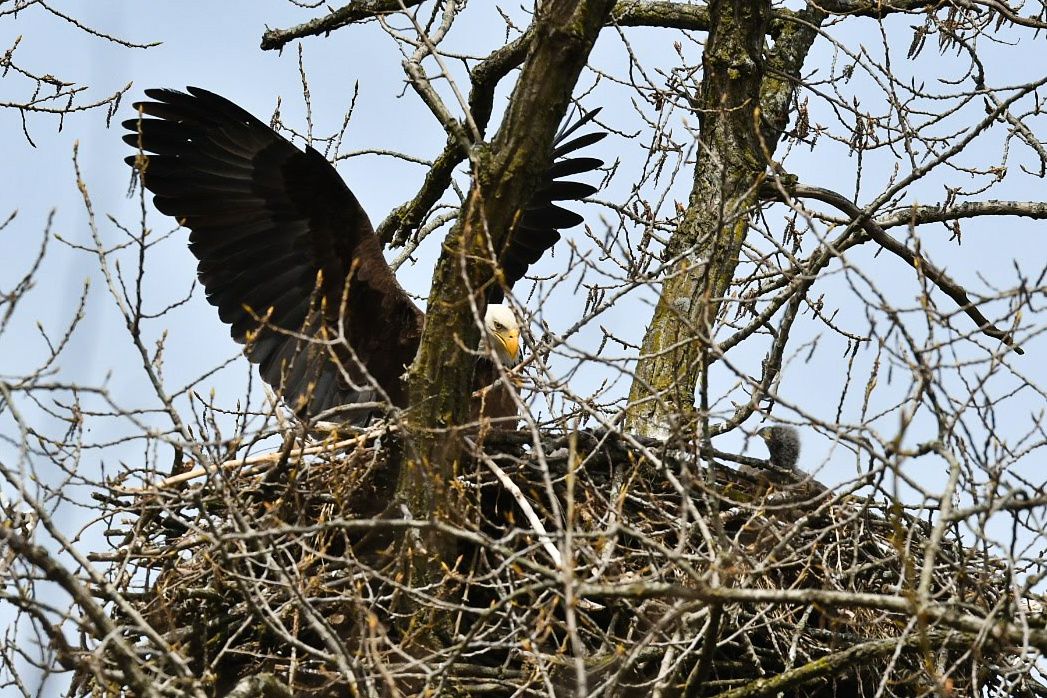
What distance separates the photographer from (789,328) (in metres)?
5.91

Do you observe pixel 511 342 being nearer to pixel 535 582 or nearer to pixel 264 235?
pixel 264 235

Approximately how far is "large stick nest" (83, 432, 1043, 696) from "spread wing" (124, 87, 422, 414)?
3.68ft

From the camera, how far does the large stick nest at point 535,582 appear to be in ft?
14.6

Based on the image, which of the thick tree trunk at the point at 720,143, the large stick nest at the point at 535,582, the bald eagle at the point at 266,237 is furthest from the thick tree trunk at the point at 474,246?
the bald eagle at the point at 266,237

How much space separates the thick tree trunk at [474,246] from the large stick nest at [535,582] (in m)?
0.11

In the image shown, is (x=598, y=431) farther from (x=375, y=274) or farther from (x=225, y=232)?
(x=225, y=232)

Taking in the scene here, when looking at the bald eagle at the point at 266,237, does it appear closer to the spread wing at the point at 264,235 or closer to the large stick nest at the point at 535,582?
the spread wing at the point at 264,235

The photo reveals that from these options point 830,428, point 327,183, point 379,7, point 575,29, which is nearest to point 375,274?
point 327,183

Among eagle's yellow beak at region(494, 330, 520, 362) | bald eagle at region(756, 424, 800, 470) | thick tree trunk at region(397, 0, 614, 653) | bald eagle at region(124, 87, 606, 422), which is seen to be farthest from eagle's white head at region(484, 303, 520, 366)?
thick tree trunk at region(397, 0, 614, 653)

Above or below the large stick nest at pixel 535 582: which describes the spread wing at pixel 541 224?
above

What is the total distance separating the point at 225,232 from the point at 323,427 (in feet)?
7.58

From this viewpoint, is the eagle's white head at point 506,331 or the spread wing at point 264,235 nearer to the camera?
the spread wing at point 264,235

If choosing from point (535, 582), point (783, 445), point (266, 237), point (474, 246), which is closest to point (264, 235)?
point (266, 237)

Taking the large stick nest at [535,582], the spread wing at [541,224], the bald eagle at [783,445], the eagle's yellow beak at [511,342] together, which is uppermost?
the spread wing at [541,224]
